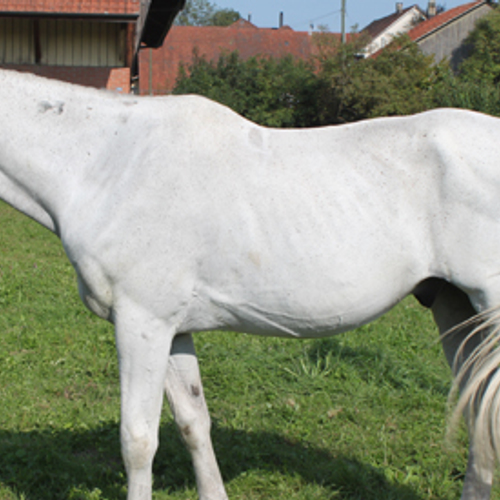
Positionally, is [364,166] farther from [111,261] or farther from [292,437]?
[292,437]

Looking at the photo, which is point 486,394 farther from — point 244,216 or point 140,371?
point 140,371

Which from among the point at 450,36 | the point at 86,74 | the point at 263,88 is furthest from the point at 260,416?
the point at 450,36

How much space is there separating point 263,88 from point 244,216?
1108 inches

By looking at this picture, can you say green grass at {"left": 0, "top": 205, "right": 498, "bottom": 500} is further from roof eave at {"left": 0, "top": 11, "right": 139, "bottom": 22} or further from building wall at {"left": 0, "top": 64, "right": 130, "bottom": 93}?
building wall at {"left": 0, "top": 64, "right": 130, "bottom": 93}

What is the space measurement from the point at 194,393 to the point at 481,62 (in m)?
29.4

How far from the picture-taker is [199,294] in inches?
81.7

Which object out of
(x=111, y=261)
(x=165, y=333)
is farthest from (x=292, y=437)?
(x=111, y=261)

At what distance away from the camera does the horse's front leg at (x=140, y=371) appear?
2041 mm

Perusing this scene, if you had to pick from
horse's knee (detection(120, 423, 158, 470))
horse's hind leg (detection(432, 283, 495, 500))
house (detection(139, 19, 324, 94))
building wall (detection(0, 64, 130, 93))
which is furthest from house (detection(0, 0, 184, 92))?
house (detection(139, 19, 324, 94))

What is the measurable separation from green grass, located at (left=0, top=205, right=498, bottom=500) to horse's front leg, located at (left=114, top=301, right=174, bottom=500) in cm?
70

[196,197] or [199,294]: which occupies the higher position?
[196,197]

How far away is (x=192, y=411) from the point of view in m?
2.46

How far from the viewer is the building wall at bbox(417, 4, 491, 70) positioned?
32.3m

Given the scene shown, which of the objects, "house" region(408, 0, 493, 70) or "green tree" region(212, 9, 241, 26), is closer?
"house" region(408, 0, 493, 70)
